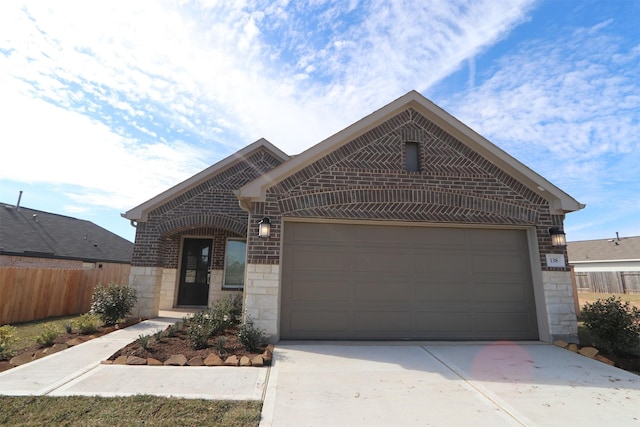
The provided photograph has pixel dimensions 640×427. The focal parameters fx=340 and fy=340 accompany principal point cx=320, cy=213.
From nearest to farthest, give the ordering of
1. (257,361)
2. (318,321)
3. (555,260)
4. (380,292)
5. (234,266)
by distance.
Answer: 1. (257,361)
2. (318,321)
3. (380,292)
4. (555,260)
5. (234,266)

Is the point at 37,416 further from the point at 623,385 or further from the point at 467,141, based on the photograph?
the point at 467,141

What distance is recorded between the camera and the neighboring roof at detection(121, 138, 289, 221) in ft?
32.7

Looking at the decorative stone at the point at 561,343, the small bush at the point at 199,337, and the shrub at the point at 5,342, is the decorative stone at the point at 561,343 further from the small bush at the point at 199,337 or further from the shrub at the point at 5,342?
the shrub at the point at 5,342

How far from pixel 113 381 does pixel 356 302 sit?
4.40 m

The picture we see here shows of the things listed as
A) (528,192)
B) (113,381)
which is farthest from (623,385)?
(113,381)

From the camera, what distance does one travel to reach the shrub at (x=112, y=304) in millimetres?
8320

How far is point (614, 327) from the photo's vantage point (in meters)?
6.25

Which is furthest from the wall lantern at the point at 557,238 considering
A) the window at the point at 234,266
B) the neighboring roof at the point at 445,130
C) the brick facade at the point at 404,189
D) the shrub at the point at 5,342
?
the shrub at the point at 5,342

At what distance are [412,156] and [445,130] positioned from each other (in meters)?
1.03

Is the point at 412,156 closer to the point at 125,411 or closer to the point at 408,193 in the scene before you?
the point at 408,193

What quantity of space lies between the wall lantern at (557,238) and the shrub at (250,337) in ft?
21.7

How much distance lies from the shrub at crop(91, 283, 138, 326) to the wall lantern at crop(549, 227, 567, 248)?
1030cm

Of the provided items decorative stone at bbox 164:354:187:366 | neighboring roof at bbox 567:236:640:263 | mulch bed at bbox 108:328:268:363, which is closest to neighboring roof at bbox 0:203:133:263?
mulch bed at bbox 108:328:268:363

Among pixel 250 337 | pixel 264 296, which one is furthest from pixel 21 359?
pixel 264 296
